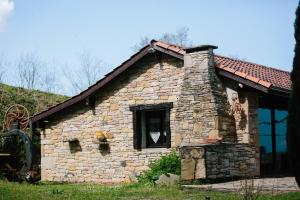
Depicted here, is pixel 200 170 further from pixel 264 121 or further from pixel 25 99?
pixel 25 99

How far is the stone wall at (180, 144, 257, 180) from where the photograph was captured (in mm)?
11641

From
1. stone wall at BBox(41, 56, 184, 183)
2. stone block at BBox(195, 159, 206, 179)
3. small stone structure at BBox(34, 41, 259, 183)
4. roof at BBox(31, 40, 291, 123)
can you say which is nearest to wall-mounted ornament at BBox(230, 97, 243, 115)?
small stone structure at BBox(34, 41, 259, 183)

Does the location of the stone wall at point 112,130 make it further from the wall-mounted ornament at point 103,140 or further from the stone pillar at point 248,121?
the stone pillar at point 248,121

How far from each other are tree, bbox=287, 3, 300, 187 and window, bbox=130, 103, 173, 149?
8312mm

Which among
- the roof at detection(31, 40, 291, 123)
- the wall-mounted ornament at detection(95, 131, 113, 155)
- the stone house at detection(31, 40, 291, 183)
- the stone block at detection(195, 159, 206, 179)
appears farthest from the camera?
the wall-mounted ornament at detection(95, 131, 113, 155)

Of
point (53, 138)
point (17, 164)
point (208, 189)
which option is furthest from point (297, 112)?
point (17, 164)

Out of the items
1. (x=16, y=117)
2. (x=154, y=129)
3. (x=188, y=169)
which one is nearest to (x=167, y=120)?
(x=154, y=129)

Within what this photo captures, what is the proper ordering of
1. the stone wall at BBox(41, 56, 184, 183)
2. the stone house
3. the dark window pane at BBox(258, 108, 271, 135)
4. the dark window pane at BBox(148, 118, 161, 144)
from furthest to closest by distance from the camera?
1. the dark window pane at BBox(258, 108, 271, 135)
2. the dark window pane at BBox(148, 118, 161, 144)
3. the stone wall at BBox(41, 56, 184, 183)
4. the stone house

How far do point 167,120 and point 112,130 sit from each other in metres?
2.19

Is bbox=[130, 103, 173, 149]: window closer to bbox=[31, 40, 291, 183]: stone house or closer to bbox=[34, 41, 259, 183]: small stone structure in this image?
bbox=[31, 40, 291, 183]: stone house

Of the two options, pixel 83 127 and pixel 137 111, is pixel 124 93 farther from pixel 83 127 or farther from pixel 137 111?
pixel 83 127

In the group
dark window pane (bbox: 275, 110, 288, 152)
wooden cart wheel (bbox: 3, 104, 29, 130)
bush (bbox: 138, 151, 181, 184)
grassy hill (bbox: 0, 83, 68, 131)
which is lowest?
bush (bbox: 138, 151, 181, 184)

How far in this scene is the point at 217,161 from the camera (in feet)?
39.5

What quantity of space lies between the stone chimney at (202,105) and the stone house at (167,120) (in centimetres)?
3
